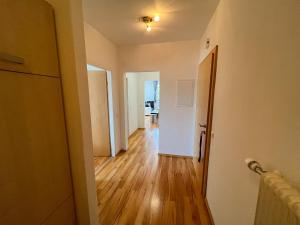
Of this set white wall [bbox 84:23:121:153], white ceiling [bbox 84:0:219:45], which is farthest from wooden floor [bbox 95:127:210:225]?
white ceiling [bbox 84:0:219:45]

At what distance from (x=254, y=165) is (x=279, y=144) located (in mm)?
194

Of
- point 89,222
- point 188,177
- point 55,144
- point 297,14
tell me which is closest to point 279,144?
point 297,14

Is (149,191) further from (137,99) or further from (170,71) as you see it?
(137,99)

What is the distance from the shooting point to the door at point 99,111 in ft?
9.20

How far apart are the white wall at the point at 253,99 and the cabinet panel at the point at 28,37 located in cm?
124

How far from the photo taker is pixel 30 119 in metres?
0.71

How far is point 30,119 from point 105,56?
2.12m

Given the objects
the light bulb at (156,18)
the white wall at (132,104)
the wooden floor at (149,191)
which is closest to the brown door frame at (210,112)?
the wooden floor at (149,191)

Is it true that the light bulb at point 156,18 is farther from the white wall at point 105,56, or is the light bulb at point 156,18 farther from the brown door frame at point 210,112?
the white wall at point 105,56

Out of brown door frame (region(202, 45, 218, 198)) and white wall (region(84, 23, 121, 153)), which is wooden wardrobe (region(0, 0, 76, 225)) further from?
brown door frame (region(202, 45, 218, 198))

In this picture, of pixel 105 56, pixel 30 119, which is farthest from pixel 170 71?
pixel 30 119

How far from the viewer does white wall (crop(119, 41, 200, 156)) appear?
2.71 m

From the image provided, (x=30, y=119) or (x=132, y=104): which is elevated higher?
(x=30, y=119)

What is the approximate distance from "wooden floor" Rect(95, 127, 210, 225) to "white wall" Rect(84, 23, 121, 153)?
74 cm
